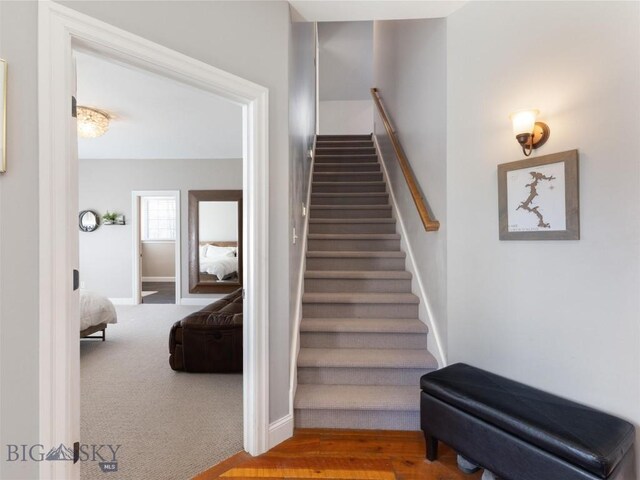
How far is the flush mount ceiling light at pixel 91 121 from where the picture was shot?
3.16m

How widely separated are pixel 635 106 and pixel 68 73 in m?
2.23

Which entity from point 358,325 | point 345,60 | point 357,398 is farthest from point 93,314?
point 345,60

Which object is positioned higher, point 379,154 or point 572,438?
point 379,154

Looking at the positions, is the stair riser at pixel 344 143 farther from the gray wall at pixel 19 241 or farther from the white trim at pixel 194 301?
the gray wall at pixel 19 241

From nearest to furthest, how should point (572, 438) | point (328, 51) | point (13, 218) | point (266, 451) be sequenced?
point (13, 218), point (572, 438), point (266, 451), point (328, 51)

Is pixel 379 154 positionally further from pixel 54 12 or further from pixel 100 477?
pixel 100 477

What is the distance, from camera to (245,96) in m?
1.65

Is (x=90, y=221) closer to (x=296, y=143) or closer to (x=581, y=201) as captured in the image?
(x=296, y=143)

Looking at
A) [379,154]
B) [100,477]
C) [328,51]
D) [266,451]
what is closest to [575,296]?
[266,451]

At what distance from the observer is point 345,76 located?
20.8 feet

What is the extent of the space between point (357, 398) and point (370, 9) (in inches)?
99.4

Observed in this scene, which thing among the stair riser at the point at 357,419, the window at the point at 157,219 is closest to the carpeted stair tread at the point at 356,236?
the stair riser at the point at 357,419

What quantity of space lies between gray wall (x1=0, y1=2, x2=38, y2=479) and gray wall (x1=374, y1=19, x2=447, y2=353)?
2.14 metres

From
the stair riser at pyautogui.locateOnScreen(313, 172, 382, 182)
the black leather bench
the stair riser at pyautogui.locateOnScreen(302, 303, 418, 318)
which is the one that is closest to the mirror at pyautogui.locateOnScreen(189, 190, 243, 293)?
the stair riser at pyautogui.locateOnScreen(313, 172, 382, 182)
